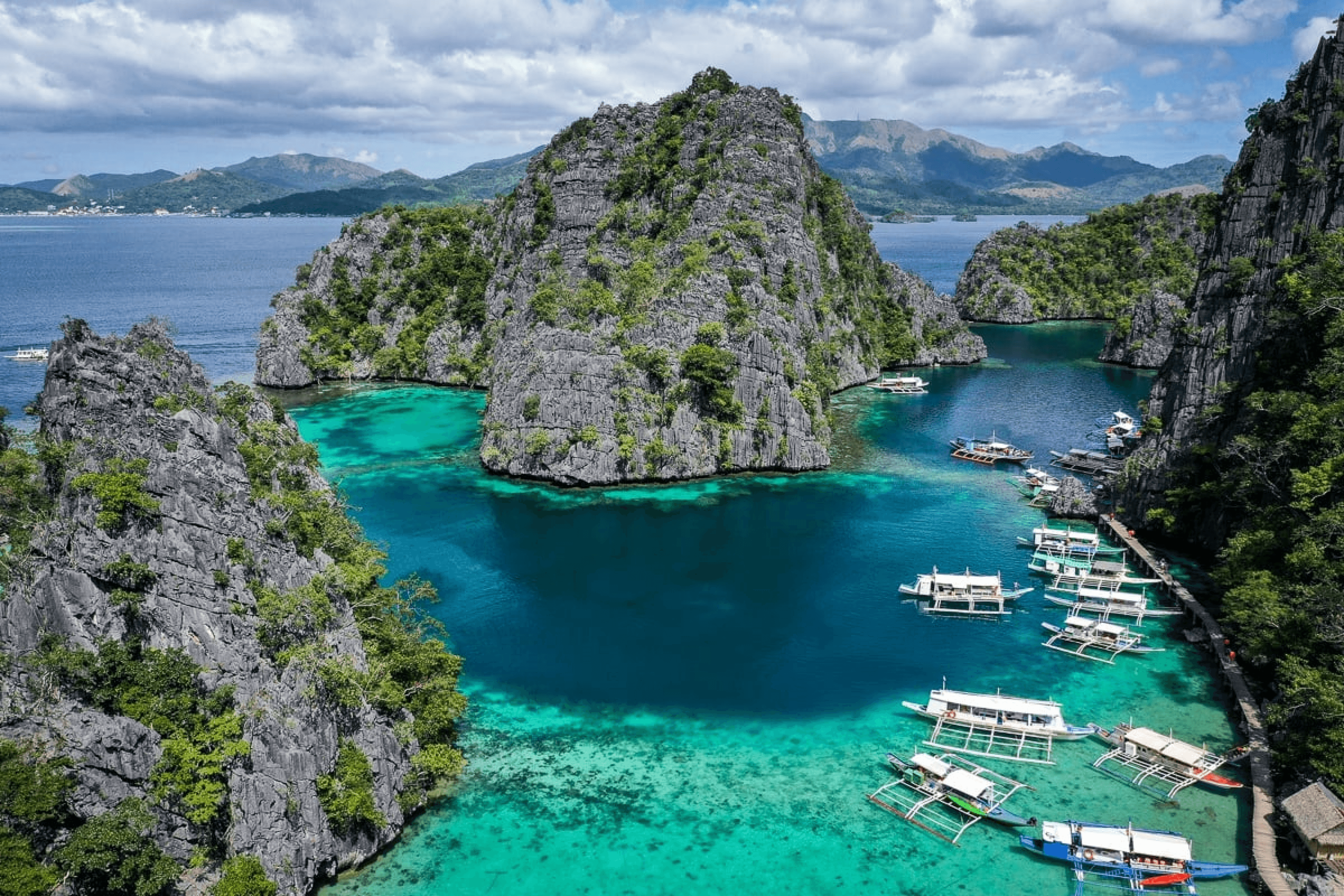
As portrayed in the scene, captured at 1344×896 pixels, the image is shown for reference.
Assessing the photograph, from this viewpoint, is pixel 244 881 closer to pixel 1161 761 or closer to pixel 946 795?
pixel 946 795

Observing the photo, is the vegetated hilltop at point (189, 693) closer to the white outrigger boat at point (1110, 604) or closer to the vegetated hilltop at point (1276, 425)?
the vegetated hilltop at point (1276, 425)

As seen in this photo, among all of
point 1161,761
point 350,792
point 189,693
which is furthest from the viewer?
point 1161,761

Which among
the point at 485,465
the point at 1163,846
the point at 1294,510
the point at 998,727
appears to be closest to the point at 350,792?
the point at 998,727

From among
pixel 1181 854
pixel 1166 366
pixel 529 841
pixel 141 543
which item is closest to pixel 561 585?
pixel 529 841

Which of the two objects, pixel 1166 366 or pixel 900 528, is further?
pixel 1166 366

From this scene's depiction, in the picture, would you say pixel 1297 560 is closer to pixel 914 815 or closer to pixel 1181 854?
pixel 1181 854

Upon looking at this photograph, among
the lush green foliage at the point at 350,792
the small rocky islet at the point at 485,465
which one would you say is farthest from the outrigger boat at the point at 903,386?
the lush green foliage at the point at 350,792
